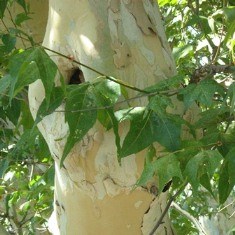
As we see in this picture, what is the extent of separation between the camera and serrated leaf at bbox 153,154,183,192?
86 centimetres

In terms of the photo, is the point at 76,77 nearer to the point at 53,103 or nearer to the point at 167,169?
the point at 53,103

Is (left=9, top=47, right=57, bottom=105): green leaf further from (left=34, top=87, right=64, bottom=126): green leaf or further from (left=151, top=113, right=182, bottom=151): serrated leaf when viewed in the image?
(left=151, top=113, right=182, bottom=151): serrated leaf

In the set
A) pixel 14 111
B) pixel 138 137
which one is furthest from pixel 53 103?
pixel 14 111

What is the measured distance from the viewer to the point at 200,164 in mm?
867

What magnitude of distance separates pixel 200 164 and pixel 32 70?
32cm

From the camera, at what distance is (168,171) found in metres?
0.87

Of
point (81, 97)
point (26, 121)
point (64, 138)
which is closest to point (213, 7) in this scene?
point (26, 121)

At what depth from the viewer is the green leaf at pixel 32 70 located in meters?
0.86

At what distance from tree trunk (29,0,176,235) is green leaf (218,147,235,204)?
26 centimetres

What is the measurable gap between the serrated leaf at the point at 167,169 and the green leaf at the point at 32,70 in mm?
218

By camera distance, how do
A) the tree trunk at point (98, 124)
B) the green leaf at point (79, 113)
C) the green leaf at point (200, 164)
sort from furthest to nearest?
the tree trunk at point (98, 124) < the green leaf at point (79, 113) < the green leaf at point (200, 164)

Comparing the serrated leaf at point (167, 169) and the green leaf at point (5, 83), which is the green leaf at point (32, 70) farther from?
the serrated leaf at point (167, 169)

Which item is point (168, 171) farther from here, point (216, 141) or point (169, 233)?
point (169, 233)

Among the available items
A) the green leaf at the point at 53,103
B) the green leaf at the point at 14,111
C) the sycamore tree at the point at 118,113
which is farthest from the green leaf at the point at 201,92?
the green leaf at the point at 14,111
